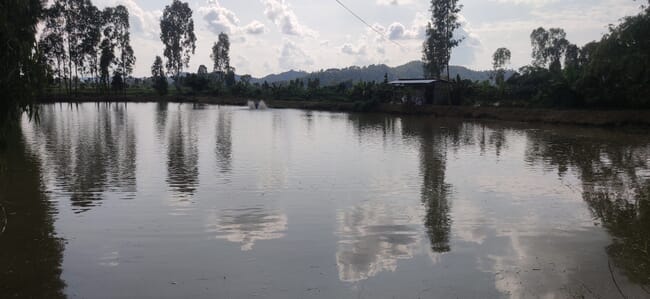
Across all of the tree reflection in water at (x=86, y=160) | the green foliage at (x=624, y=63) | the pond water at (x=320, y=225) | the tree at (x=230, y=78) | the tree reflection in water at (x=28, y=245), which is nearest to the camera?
the tree reflection in water at (x=28, y=245)

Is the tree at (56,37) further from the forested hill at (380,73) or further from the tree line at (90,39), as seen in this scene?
the forested hill at (380,73)

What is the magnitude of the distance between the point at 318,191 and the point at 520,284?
5.95 m

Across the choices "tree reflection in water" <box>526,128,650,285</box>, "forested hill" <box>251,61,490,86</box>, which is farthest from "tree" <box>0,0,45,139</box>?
"forested hill" <box>251,61,490,86</box>

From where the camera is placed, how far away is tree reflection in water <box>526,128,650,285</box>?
7336mm

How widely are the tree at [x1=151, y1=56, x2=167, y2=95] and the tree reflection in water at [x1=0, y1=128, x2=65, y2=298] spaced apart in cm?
5978

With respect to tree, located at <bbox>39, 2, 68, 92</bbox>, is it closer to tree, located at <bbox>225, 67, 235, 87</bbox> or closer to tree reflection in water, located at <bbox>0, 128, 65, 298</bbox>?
tree, located at <bbox>225, 67, 235, 87</bbox>

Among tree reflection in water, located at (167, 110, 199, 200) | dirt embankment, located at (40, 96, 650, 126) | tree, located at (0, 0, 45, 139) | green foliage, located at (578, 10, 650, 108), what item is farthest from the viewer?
dirt embankment, located at (40, 96, 650, 126)

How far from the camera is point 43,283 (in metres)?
5.91

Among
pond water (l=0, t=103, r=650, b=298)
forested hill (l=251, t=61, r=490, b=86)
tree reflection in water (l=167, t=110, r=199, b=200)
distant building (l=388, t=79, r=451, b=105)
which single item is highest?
forested hill (l=251, t=61, r=490, b=86)

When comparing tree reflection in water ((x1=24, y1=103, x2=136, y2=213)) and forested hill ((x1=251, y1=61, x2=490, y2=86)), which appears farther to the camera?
forested hill ((x1=251, y1=61, x2=490, y2=86))

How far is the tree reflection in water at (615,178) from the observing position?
7.34 metres

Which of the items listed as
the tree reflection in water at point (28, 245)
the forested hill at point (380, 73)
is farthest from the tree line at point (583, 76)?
the forested hill at point (380, 73)

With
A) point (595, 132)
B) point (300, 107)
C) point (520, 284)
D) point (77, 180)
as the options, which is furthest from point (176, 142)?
point (300, 107)

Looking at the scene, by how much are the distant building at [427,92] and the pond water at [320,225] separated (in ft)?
85.0
